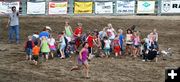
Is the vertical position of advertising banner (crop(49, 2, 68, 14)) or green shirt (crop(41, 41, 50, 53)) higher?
advertising banner (crop(49, 2, 68, 14))

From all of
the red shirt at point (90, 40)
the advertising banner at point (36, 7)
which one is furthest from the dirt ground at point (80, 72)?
the advertising banner at point (36, 7)

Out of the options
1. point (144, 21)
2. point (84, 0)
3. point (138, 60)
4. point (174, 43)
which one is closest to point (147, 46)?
point (138, 60)

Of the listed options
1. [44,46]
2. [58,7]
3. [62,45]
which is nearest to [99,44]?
[62,45]

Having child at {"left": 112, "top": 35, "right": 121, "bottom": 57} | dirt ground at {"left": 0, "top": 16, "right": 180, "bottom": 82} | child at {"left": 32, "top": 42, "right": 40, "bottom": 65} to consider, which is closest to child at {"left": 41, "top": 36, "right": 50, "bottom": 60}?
dirt ground at {"left": 0, "top": 16, "right": 180, "bottom": 82}

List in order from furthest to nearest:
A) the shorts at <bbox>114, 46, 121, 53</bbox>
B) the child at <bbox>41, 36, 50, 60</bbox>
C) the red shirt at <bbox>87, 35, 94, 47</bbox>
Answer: the shorts at <bbox>114, 46, 121, 53</bbox>
the red shirt at <bbox>87, 35, 94, 47</bbox>
the child at <bbox>41, 36, 50, 60</bbox>

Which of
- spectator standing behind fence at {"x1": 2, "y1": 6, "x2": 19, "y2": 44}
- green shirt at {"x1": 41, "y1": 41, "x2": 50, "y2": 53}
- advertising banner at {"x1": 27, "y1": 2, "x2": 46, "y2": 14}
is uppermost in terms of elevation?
advertising banner at {"x1": 27, "y1": 2, "x2": 46, "y2": 14}

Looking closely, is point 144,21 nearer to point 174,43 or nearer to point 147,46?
point 174,43

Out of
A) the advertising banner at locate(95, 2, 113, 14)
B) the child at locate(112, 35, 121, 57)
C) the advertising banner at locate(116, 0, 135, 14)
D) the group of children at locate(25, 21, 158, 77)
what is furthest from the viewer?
the advertising banner at locate(116, 0, 135, 14)

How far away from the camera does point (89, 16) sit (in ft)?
96.7

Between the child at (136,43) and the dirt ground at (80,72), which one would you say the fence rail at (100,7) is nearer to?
the dirt ground at (80,72)

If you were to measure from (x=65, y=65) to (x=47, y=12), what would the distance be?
12663 millimetres

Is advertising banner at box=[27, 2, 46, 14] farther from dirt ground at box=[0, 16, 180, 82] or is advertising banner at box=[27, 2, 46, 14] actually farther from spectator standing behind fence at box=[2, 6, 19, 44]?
spectator standing behind fence at box=[2, 6, 19, 44]

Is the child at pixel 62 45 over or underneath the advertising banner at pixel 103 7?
underneath

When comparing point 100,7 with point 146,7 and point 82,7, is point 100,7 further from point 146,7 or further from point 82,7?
point 146,7
